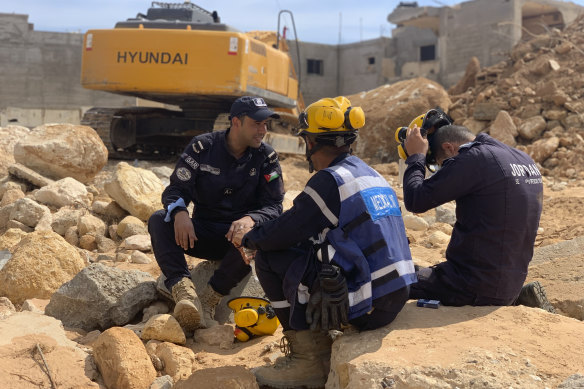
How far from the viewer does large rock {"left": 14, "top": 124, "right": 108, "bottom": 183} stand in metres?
7.39

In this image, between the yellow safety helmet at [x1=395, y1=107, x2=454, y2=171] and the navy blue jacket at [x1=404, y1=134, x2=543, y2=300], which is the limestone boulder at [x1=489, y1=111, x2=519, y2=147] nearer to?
the yellow safety helmet at [x1=395, y1=107, x2=454, y2=171]

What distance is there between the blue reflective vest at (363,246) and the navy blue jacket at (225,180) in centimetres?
149

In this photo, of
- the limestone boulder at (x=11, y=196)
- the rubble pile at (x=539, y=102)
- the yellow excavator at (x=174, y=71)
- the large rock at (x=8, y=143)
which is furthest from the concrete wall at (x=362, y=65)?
the limestone boulder at (x=11, y=196)

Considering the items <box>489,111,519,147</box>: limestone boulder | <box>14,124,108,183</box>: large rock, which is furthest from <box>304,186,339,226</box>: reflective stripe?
<box>489,111,519,147</box>: limestone boulder

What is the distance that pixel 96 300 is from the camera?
391cm

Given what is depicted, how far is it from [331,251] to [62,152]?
5.43 meters

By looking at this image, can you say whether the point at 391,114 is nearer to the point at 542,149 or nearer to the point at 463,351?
the point at 542,149

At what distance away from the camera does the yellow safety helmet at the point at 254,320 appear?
3.69 meters

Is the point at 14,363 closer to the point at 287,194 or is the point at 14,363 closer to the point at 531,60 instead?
the point at 287,194

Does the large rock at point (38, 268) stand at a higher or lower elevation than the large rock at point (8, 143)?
lower

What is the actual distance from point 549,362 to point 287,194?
5010 millimetres

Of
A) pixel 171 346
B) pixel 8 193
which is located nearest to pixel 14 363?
pixel 171 346

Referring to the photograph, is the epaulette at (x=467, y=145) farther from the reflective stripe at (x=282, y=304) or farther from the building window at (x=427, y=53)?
the building window at (x=427, y=53)

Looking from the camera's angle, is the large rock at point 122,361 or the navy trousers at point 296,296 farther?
the large rock at point 122,361
